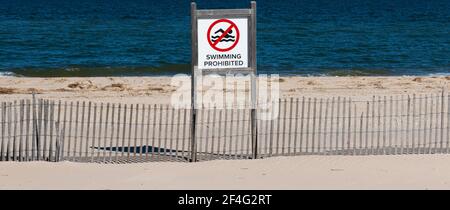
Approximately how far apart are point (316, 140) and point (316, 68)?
2356 cm

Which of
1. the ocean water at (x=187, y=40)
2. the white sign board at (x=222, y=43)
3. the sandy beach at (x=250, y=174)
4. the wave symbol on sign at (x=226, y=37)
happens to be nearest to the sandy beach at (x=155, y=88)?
the ocean water at (x=187, y=40)

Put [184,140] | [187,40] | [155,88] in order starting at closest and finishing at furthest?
[184,140] < [155,88] < [187,40]

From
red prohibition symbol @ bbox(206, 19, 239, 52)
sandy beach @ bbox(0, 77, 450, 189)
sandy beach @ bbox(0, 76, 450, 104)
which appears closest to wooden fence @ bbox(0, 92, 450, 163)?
sandy beach @ bbox(0, 77, 450, 189)

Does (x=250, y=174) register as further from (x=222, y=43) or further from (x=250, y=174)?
(x=222, y=43)

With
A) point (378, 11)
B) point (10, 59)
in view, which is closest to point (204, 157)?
point (10, 59)

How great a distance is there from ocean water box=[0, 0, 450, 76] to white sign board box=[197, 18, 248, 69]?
23.1 m

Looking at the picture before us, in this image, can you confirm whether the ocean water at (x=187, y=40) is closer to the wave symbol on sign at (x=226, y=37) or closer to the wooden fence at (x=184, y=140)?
the wooden fence at (x=184, y=140)

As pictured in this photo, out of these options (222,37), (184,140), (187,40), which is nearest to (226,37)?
(222,37)

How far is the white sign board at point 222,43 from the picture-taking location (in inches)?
671

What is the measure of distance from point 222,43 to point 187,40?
39.3m

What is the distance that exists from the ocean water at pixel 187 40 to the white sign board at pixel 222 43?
23103 mm

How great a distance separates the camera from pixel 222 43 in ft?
56.4

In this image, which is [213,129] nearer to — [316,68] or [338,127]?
[338,127]

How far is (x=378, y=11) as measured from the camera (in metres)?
91.1
